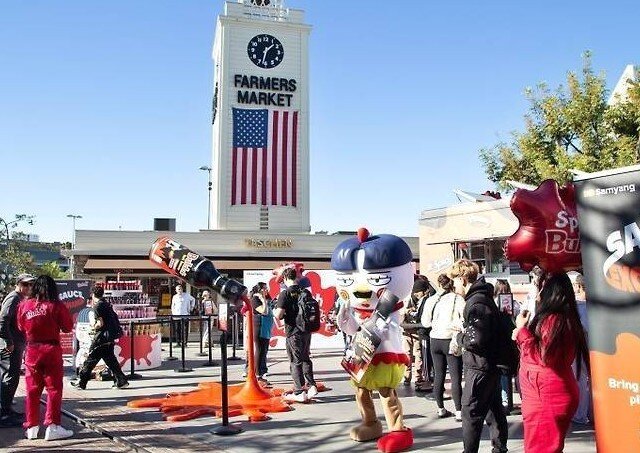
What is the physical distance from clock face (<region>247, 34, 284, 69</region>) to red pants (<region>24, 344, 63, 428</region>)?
2544 centimetres

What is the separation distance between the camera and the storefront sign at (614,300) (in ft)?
11.0

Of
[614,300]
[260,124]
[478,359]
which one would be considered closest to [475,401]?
[478,359]

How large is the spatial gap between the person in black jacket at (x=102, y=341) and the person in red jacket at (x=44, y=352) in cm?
278

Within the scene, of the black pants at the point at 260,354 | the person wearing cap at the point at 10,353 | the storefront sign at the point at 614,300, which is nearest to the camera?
the storefront sign at the point at 614,300

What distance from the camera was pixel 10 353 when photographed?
7.09 meters

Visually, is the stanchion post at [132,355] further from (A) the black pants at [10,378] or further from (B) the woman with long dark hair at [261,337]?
(A) the black pants at [10,378]

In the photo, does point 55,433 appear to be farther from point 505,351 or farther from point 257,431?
point 505,351

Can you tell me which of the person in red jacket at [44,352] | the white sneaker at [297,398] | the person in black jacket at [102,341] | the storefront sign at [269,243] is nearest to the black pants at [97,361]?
the person in black jacket at [102,341]

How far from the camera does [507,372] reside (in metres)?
4.95

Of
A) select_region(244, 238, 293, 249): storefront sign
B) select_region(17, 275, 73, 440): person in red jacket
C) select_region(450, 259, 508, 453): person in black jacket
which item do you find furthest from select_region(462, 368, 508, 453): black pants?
select_region(244, 238, 293, 249): storefront sign

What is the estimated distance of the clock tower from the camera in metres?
28.8

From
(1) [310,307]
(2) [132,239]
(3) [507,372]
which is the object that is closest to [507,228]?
(1) [310,307]

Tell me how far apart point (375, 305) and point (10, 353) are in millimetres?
4273

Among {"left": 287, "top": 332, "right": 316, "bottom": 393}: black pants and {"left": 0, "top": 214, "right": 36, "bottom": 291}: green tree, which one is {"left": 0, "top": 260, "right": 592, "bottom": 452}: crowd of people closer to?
{"left": 287, "top": 332, "right": 316, "bottom": 393}: black pants
